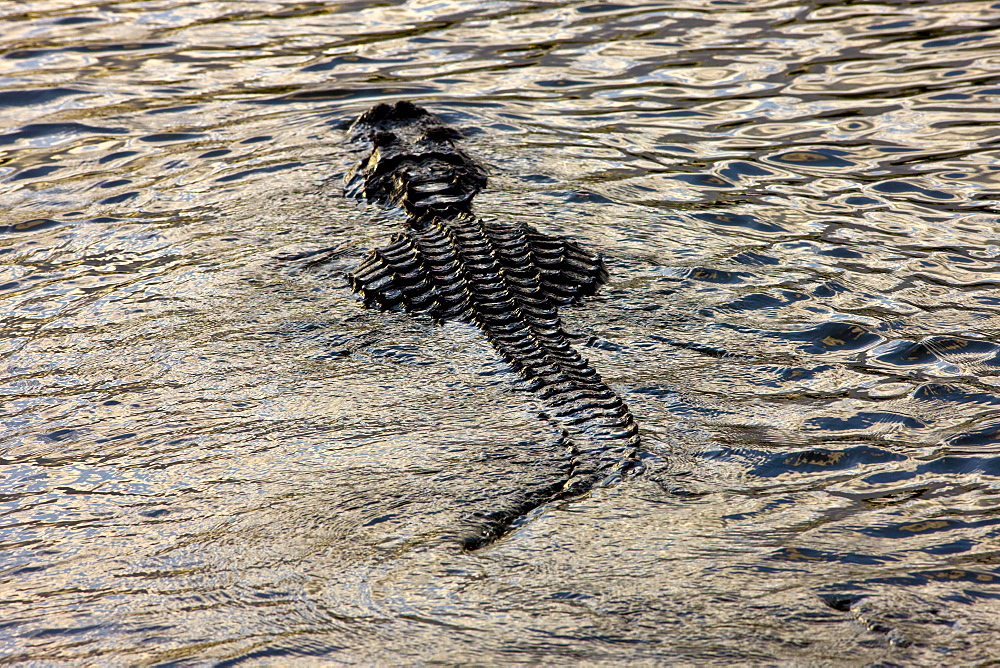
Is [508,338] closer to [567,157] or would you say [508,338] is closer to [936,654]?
[936,654]

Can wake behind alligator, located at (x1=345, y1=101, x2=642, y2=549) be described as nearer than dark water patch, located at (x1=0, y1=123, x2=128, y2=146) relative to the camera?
Yes

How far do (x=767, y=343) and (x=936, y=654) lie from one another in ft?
6.04

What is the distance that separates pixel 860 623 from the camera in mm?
2373

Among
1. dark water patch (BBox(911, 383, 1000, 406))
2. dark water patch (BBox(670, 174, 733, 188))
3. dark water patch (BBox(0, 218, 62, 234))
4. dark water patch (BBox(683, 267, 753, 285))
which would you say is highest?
dark water patch (BBox(0, 218, 62, 234))

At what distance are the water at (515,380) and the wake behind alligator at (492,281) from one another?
11cm

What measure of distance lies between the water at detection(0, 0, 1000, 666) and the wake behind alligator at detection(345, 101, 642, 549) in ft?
0.36

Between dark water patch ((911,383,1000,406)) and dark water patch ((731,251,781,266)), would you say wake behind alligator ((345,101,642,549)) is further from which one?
dark water patch ((911,383,1000,406))

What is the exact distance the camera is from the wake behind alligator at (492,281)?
322 cm

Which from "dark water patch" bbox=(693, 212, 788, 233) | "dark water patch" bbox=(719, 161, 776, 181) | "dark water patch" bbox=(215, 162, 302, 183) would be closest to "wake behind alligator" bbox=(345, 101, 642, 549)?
"dark water patch" bbox=(215, 162, 302, 183)

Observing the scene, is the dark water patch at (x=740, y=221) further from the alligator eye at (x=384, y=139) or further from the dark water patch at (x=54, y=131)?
the dark water patch at (x=54, y=131)

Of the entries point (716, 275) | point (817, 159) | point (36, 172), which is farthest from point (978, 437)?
point (36, 172)

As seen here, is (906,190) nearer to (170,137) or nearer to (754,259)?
(754,259)

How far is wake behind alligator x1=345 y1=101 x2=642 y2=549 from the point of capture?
3.22 m

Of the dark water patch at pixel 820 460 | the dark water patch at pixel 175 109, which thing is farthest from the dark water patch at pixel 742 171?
the dark water patch at pixel 175 109
